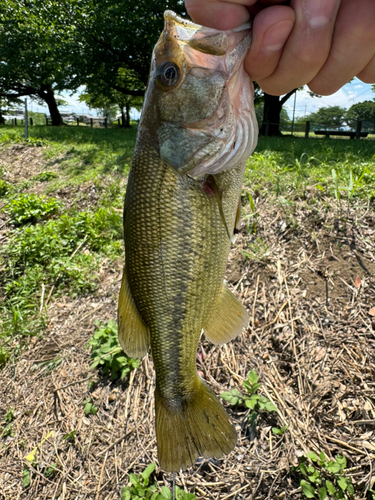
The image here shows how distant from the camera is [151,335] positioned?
168cm

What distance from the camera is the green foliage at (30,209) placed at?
218 inches

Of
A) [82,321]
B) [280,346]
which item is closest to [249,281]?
[280,346]

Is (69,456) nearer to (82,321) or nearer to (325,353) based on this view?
(82,321)

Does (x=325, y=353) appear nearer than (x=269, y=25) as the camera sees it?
No

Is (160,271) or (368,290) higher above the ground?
(160,271)

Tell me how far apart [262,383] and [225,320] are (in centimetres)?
132

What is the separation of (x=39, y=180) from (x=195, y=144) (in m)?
6.57

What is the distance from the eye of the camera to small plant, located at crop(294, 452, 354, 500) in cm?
219

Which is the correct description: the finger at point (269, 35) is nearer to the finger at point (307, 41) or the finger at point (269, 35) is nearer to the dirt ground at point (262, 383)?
the finger at point (307, 41)

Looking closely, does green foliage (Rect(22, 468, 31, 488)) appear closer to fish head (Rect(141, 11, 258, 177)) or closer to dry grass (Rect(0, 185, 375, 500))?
dry grass (Rect(0, 185, 375, 500))

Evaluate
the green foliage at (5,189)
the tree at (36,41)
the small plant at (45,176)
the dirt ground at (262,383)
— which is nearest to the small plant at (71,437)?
the dirt ground at (262,383)

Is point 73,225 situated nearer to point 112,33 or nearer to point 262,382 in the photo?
point 262,382

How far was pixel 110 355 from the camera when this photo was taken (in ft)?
10.6

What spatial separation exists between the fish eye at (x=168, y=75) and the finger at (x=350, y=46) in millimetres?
770
